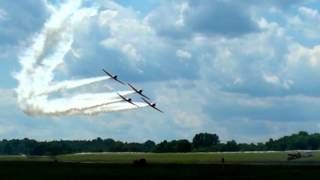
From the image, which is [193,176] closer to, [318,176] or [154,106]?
[318,176]

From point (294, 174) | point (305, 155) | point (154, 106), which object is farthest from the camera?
point (305, 155)

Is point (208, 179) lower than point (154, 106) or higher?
lower

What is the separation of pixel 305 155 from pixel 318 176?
98568 millimetres

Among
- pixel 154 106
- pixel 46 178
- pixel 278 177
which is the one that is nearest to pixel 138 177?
pixel 46 178

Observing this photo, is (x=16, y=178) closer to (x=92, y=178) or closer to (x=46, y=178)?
(x=46, y=178)

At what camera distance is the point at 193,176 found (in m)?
86.6

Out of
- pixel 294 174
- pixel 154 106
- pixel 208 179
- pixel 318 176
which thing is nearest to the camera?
pixel 208 179

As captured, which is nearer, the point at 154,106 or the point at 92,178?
the point at 92,178

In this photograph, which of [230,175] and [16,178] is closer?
[16,178]

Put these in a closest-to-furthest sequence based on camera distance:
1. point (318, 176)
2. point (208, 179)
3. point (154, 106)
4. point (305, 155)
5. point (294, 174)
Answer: point (208, 179) < point (318, 176) < point (294, 174) < point (154, 106) < point (305, 155)

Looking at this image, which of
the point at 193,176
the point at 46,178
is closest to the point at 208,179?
the point at 193,176

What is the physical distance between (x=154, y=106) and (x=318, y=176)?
44.9m

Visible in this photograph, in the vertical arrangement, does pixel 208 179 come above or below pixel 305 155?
below

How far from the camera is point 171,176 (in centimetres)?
8775
